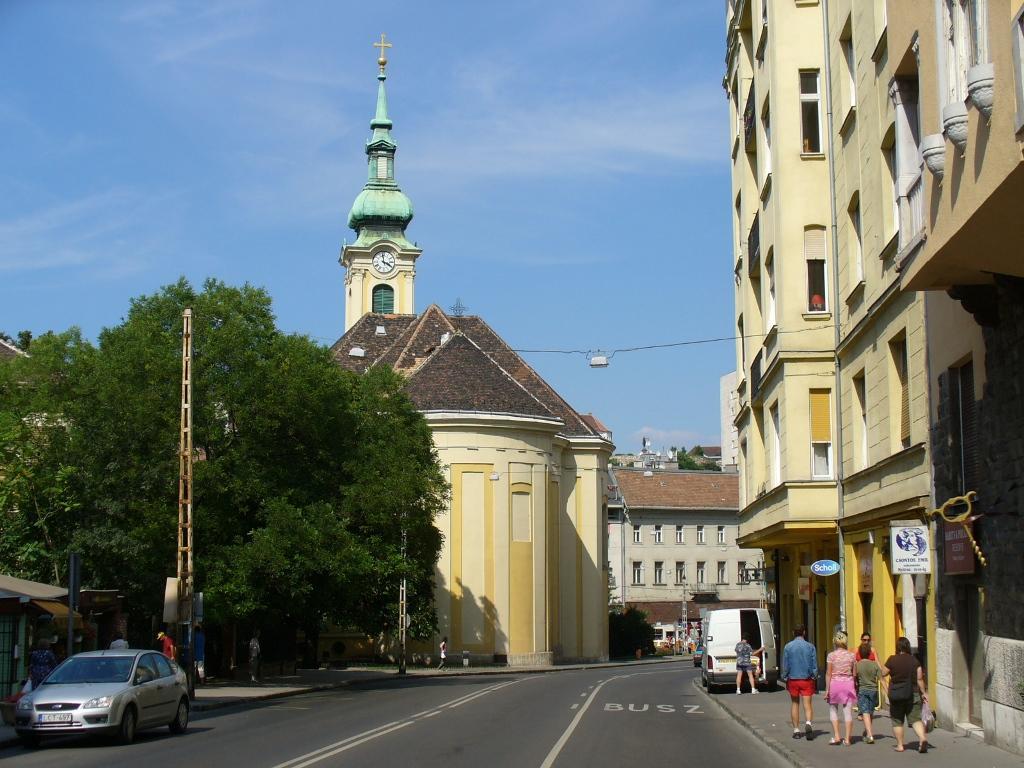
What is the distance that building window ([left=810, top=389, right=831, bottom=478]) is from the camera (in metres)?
29.2

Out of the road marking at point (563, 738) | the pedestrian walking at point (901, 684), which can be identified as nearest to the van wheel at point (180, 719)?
the road marking at point (563, 738)

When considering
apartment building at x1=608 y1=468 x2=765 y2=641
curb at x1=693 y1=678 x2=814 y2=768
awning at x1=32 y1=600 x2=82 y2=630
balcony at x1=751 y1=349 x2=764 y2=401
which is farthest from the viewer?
apartment building at x1=608 y1=468 x2=765 y2=641

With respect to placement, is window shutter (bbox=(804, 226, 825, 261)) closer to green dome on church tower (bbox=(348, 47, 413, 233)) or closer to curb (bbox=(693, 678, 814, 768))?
curb (bbox=(693, 678, 814, 768))

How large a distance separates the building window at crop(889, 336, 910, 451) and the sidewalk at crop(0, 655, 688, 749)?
49.5 ft

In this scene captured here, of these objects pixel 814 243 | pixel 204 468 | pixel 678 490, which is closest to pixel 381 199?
pixel 678 490

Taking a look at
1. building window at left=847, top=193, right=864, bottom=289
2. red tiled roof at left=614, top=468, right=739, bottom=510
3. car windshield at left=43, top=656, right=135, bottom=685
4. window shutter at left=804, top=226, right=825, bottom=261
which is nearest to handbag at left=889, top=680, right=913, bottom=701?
building window at left=847, top=193, right=864, bottom=289

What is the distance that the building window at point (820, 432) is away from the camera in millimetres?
29188

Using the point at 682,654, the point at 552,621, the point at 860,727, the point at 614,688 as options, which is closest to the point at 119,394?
the point at 614,688

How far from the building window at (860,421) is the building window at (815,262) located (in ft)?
13.5

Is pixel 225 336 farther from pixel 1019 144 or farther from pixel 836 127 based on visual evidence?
pixel 1019 144

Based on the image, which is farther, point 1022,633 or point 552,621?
point 552,621

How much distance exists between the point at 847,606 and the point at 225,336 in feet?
61.1

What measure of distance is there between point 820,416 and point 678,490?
71.1 m

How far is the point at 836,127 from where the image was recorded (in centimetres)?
2739
